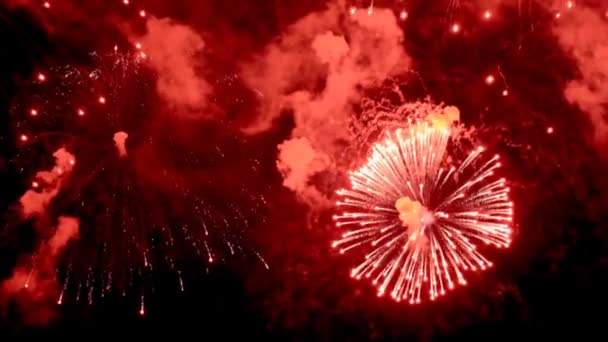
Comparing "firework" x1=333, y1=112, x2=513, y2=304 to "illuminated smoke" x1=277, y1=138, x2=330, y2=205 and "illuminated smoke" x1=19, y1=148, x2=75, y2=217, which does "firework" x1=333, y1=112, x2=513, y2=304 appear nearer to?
"illuminated smoke" x1=277, y1=138, x2=330, y2=205

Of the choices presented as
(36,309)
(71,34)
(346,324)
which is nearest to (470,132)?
(346,324)

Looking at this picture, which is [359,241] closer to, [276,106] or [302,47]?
[276,106]

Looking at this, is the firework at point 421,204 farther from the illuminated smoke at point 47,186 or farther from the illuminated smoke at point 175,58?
the illuminated smoke at point 47,186

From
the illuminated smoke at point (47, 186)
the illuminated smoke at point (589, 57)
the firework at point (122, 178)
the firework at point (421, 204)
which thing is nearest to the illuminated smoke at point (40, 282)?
the firework at point (122, 178)

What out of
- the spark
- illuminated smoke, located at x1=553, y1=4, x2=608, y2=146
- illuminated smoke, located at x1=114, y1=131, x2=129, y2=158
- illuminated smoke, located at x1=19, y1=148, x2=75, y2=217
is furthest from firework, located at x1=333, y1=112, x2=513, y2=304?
illuminated smoke, located at x1=19, y1=148, x2=75, y2=217

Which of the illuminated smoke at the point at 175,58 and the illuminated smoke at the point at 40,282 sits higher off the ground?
the illuminated smoke at the point at 175,58

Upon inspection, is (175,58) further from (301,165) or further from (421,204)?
(421,204)
